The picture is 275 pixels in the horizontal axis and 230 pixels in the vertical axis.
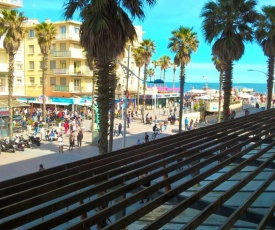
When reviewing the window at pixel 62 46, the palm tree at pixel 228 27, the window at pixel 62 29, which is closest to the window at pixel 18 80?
the window at pixel 62 46

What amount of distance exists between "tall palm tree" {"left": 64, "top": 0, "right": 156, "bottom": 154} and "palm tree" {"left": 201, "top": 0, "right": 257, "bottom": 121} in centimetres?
907

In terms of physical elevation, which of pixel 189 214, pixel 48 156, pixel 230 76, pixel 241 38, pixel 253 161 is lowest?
pixel 48 156

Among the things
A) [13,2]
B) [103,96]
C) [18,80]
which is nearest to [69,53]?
[18,80]

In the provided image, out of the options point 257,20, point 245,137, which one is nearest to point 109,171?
point 245,137

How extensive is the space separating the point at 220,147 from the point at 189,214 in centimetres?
198

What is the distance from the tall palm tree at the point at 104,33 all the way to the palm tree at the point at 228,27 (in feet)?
29.8

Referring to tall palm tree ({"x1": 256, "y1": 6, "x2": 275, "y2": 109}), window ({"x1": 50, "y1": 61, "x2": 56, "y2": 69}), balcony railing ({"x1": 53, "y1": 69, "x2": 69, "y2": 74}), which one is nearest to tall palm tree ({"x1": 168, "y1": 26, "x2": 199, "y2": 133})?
tall palm tree ({"x1": 256, "y1": 6, "x2": 275, "y2": 109})

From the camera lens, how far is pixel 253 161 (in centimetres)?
733

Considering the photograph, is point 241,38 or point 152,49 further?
point 152,49

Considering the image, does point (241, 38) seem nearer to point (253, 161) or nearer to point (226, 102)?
point (226, 102)

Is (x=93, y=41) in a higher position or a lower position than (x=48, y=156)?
higher

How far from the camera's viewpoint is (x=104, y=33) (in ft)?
41.4

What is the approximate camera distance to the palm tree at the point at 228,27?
20797mm

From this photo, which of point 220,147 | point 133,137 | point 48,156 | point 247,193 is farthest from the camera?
point 133,137
